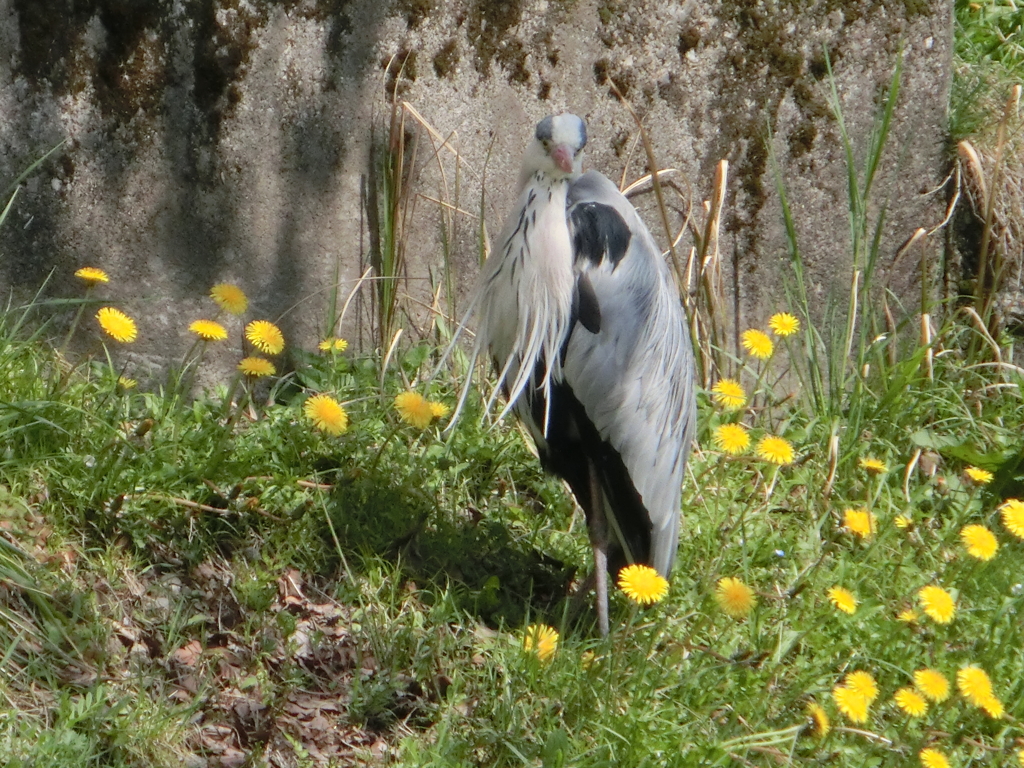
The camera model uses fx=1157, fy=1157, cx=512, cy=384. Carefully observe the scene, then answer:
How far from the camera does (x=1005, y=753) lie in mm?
2861

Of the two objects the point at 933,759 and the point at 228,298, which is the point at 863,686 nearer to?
the point at 933,759

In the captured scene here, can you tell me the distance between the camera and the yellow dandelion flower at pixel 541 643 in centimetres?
285

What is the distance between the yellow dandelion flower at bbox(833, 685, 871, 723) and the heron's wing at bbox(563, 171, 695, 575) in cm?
84

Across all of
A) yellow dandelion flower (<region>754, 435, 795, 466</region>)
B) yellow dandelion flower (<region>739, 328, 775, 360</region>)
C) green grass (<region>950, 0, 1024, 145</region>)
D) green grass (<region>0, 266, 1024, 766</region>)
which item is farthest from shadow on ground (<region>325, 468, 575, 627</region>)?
green grass (<region>950, 0, 1024, 145</region>)

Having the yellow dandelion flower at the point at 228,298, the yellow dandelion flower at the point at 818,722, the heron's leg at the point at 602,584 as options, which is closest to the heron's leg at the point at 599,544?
the heron's leg at the point at 602,584

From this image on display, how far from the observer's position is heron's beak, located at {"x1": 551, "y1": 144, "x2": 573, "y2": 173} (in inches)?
118

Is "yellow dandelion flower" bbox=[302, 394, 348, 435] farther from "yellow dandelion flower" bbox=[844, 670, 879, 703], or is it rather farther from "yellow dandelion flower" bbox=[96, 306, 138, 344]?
"yellow dandelion flower" bbox=[844, 670, 879, 703]

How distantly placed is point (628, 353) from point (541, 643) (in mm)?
885

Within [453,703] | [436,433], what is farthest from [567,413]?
[453,703]

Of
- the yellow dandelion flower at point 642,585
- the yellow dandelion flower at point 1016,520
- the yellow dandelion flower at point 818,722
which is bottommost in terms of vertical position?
the yellow dandelion flower at point 818,722

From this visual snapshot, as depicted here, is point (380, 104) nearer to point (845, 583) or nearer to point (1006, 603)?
point (845, 583)

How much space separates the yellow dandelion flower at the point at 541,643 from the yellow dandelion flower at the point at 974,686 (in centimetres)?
94

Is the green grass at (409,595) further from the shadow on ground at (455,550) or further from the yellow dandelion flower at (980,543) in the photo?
the yellow dandelion flower at (980,543)

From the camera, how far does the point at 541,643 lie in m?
2.85
